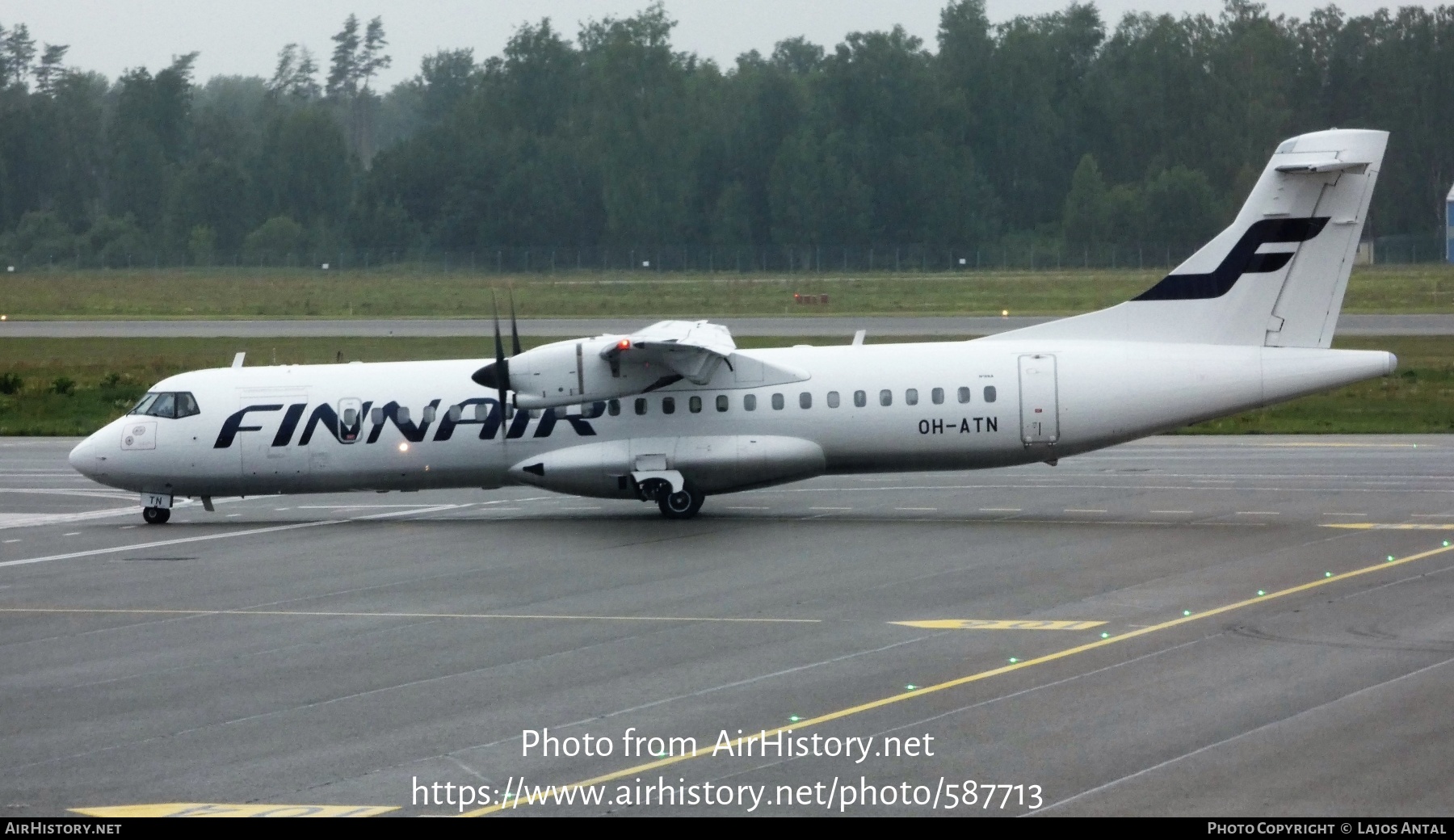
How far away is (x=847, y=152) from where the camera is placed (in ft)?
370

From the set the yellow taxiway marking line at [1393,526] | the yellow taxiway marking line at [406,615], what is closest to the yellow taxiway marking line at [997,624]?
the yellow taxiway marking line at [406,615]

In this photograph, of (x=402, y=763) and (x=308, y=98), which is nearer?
(x=402, y=763)

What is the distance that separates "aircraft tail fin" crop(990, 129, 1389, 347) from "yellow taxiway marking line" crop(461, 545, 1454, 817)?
486cm

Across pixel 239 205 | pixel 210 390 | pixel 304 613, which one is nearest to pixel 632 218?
pixel 239 205

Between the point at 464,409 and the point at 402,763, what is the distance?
14.3 meters

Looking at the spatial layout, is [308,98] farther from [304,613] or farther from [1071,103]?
[304,613]

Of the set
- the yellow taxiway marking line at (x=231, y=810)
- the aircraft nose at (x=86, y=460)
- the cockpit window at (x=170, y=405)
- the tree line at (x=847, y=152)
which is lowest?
the yellow taxiway marking line at (x=231, y=810)

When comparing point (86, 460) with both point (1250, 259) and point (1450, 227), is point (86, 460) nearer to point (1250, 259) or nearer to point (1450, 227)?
point (1250, 259)

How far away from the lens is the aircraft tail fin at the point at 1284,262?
2366 centimetres

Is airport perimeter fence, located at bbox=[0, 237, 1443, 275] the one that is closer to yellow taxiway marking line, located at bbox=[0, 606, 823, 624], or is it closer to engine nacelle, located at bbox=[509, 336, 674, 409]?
engine nacelle, located at bbox=[509, 336, 674, 409]

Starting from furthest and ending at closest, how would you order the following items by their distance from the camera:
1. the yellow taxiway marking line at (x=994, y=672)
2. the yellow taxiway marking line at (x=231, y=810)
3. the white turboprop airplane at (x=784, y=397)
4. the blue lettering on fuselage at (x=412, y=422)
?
the blue lettering on fuselage at (x=412, y=422) → the white turboprop airplane at (x=784, y=397) → the yellow taxiway marking line at (x=994, y=672) → the yellow taxiway marking line at (x=231, y=810)

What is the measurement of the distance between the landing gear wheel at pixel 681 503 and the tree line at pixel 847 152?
7980 centimetres

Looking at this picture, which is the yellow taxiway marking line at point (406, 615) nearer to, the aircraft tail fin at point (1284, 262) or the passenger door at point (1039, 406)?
the passenger door at point (1039, 406)
